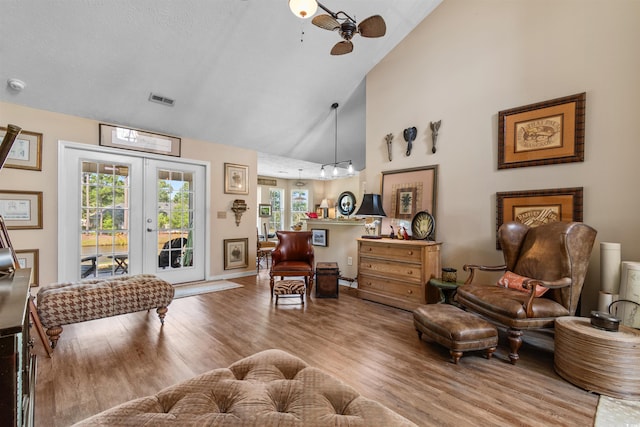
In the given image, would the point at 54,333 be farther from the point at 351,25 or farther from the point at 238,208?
the point at 351,25

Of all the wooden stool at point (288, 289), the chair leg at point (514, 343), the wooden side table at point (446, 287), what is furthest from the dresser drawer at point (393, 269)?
the chair leg at point (514, 343)

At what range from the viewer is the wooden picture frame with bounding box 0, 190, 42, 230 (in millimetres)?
3263

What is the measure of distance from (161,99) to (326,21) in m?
2.70

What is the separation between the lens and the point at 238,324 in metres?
3.01

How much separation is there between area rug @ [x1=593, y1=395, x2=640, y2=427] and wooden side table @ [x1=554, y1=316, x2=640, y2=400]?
1.9 inches

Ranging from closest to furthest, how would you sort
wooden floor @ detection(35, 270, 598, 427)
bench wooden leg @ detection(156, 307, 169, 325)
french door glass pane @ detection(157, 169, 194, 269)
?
1. wooden floor @ detection(35, 270, 598, 427)
2. bench wooden leg @ detection(156, 307, 169, 325)
3. french door glass pane @ detection(157, 169, 194, 269)

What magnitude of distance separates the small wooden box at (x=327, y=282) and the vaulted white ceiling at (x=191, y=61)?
2.76 metres

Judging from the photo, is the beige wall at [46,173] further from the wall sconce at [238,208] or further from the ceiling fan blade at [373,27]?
the ceiling fan blade at [373,27]

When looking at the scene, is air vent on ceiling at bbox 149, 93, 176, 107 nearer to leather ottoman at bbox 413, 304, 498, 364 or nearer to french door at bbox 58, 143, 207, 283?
french door at bbox 58, 143, 207, 283

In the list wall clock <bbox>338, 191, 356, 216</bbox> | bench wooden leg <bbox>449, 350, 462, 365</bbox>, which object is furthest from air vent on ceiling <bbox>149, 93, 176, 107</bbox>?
wall clock <bbox>338, 191, 356, 216</bbox>

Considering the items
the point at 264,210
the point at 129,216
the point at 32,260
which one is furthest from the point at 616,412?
the point at 264,210

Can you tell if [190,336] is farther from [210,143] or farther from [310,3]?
[210,143]

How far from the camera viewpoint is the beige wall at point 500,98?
2504 millimetres

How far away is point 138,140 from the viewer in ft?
13.9
